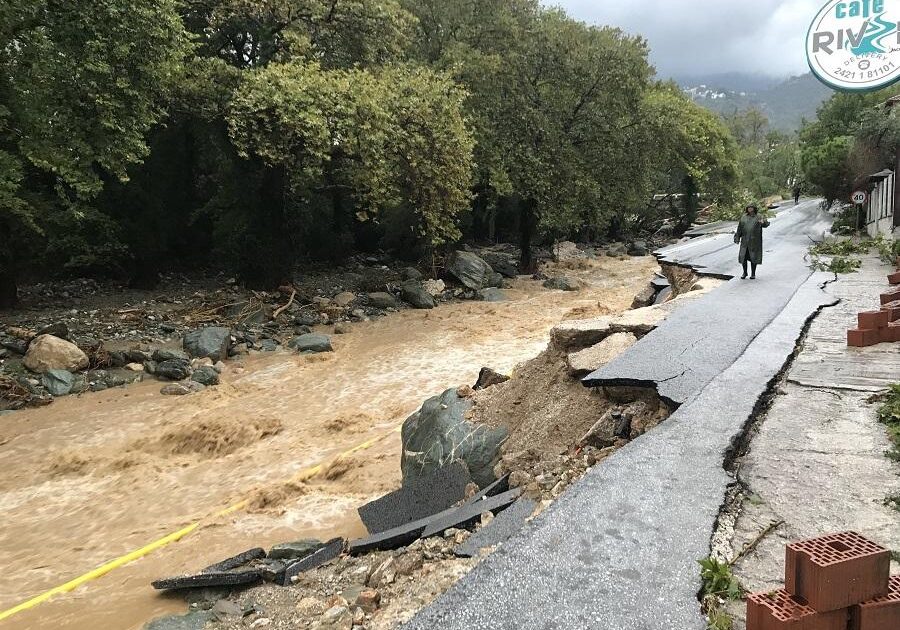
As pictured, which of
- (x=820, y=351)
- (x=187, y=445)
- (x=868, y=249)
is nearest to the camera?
(x=820, y=351)

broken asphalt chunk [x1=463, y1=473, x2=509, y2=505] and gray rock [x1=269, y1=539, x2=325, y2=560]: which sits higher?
broken asphalt chunk [x1=463, y1=473, x2=509, y2=505]

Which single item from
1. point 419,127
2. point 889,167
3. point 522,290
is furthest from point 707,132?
point 419,127

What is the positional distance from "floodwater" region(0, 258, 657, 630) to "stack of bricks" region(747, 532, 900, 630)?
15.4 ft

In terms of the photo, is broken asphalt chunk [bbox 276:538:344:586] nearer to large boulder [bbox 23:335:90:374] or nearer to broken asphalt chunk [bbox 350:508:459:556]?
broken asphalt chunk [bbox 350:508:459:556]

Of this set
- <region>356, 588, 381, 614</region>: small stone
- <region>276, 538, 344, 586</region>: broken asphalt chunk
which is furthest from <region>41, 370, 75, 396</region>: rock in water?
<region>356, 588, 381, 614</region>: small stone

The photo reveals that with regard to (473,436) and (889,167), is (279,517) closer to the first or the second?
(473,436)

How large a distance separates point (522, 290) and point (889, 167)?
1252 cm

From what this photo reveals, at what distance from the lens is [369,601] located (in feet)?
11.3

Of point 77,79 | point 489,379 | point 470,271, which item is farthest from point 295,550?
point 470,271

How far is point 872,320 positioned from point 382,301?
14.9 meters

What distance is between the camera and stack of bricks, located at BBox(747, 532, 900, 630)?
1.89 m

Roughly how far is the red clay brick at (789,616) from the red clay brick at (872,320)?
5156mm

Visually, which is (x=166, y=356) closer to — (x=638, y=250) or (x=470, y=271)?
(x=470, y=271)

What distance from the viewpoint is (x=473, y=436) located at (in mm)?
6117
